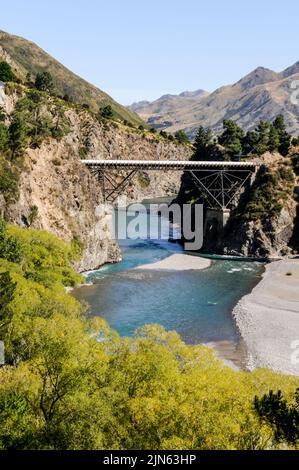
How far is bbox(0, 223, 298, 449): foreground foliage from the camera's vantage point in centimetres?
2089

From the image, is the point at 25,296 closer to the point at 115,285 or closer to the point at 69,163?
the point at 115,285

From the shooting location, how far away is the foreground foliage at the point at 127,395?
20891 mm

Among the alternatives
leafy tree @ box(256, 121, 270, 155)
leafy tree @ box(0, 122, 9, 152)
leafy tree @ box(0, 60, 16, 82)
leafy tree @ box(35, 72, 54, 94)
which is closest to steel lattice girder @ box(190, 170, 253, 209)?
leafy tree @ box(256, 121, 270, 155)

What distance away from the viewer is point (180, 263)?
87125 millimetres

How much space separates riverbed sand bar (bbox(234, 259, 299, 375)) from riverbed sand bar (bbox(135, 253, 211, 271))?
13836 millimetres

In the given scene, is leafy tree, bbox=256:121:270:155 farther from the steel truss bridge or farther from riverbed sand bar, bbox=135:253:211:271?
riverbed sand bar, bbox=135:253:211:271

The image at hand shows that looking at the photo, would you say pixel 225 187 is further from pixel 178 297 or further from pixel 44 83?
pixel 44 83

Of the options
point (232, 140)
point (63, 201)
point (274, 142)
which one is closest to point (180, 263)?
point (63, 201)

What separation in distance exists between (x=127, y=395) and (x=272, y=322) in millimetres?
34926

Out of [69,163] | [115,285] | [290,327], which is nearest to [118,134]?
[69,163]

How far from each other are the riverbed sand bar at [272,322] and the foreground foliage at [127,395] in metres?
19.3

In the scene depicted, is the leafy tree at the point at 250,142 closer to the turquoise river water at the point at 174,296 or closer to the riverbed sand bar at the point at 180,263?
the riverbed sand bar at the point at 180,263

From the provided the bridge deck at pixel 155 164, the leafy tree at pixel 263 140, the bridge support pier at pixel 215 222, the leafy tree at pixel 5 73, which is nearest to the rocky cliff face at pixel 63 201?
the bridge deck at pixel 155 164
